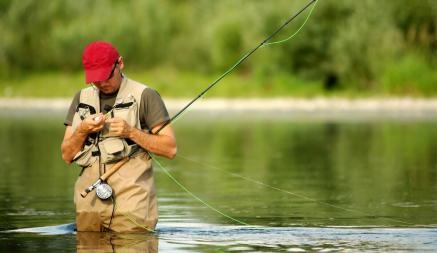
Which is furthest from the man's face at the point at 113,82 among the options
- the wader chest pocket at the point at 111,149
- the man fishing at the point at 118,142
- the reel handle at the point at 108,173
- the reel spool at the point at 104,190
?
the reel spool at the point at 104,190

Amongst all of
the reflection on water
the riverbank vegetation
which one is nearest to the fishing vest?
the reflection on water

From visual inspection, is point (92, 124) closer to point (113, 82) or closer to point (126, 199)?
point (113, 82)

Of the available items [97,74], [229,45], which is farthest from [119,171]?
[229,45]

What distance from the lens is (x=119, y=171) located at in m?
8.87

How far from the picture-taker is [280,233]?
9.96m

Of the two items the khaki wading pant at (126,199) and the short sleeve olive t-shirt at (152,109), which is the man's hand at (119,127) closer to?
the short sleeve olive t-shirt at (152,109)

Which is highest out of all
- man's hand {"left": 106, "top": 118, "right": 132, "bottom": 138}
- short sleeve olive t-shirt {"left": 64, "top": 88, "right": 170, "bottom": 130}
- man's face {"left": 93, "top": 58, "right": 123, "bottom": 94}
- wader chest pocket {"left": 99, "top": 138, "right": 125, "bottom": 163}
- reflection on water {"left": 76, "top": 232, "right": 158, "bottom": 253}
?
man's face {"left": 93, "top": 58, "right": 123, "bottom": 94}

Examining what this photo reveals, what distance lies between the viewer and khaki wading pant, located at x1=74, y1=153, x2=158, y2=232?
29.1ft

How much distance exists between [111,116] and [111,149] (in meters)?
0.22

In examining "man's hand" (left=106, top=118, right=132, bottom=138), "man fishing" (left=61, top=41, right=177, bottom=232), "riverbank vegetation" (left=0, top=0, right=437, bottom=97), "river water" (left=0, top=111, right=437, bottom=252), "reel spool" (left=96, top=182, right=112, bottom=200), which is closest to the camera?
"man's hand" (left=106, top=118, right=132, bottom=138)

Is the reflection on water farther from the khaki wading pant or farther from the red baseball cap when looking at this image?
the red baseball cap

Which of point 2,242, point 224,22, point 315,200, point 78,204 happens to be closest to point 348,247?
point 78,204

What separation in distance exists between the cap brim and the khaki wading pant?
24.7 inches

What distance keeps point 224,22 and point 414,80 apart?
906 cm
